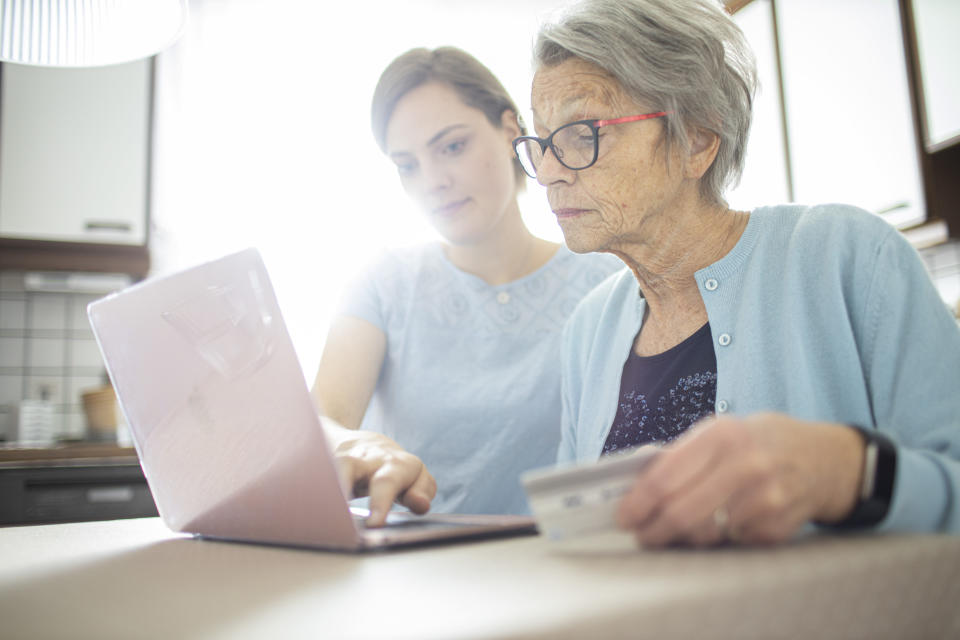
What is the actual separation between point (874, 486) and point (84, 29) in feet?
3.52

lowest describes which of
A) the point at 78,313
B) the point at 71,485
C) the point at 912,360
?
the point at 71,485

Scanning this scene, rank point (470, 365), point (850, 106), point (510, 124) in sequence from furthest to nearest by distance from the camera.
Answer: point (850, 106) → point (510, 124) → point (470, 365)

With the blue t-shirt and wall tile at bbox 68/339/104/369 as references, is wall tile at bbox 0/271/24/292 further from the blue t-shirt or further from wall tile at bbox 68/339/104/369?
the blue t-shirt

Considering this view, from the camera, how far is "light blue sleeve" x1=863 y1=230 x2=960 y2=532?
647 millimetres

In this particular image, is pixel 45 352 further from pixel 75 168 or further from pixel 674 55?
pixel 674 55

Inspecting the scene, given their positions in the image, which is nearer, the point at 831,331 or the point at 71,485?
the point at 831,331

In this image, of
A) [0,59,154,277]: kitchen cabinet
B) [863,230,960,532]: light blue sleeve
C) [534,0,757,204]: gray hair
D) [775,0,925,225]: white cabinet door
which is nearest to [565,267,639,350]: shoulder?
[534,0,757,204]: gray hair

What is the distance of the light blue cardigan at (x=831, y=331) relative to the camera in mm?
700

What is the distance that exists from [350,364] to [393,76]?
583 mm

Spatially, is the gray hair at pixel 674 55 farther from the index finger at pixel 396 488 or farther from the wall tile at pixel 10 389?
the wall tile at pixel 10 389

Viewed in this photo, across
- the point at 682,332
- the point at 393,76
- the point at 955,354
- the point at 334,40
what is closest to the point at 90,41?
the point at 393,76

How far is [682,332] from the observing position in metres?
1.03

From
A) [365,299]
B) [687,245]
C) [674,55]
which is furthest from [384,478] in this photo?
[365,299]

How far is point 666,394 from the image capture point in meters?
0.98
